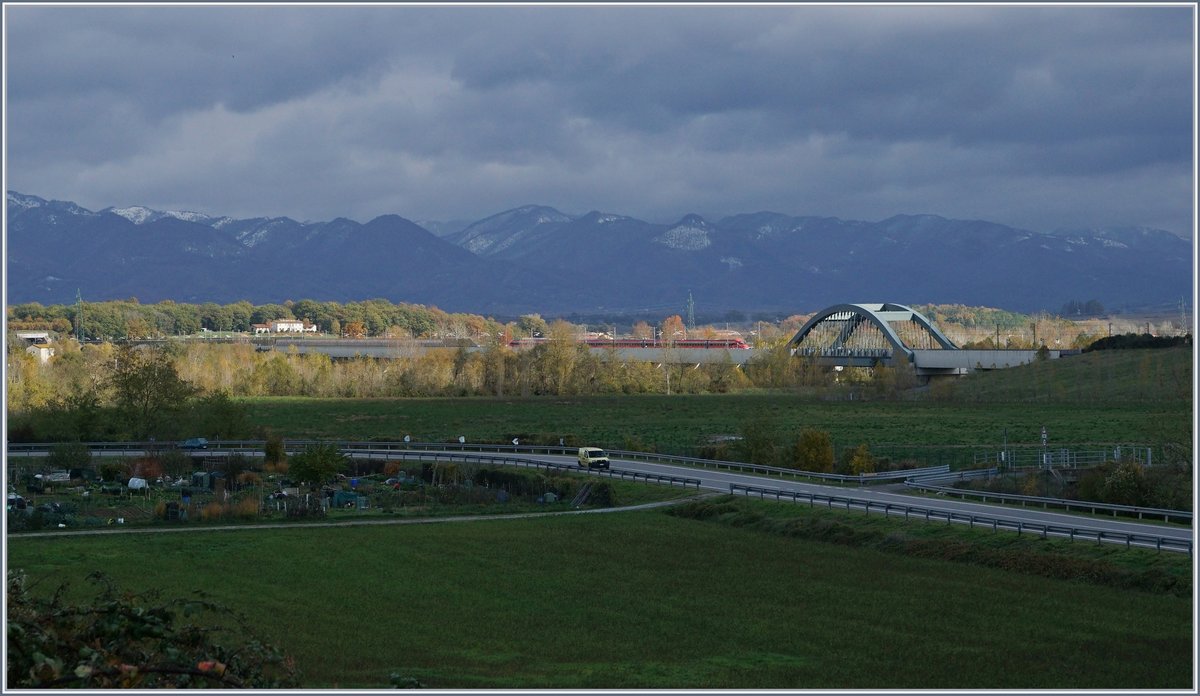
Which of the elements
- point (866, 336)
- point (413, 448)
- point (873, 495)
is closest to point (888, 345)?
point (866, 336)

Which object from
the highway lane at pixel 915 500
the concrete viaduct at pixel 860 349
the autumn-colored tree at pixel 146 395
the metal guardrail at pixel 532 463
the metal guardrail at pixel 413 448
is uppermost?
the concrete viaduct at pixel 860 349

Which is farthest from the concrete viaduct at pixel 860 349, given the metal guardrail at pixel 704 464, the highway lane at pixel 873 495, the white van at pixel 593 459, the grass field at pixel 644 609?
the grass field at pixel 644 609

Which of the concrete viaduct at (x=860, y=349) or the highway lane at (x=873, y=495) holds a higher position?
the concrete viaduct at (x=860, y=349)

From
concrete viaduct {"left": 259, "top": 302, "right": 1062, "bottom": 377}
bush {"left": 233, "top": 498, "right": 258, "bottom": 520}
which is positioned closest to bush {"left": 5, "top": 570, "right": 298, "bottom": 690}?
bush {"left": 233, "top": 498, "right": 258, "bottom": 520}

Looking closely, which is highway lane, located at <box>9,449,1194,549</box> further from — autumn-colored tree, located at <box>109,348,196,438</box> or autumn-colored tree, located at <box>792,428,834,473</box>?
autumn-colored tree, located at <box>109,348,196,438</box>

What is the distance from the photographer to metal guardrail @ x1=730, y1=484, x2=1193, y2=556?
33750 mm

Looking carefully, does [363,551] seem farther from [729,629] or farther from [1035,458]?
[1035,458]

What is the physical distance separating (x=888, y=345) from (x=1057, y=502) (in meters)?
125

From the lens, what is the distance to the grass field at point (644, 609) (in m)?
23.1

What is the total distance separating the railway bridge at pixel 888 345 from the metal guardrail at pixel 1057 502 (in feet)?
311

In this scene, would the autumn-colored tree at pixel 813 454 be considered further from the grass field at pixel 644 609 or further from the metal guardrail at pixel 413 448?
the grass field at pixel 644 609

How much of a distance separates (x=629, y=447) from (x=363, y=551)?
3250 cm

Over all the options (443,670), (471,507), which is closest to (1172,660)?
(443,670)

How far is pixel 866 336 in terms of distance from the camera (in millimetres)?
174750
